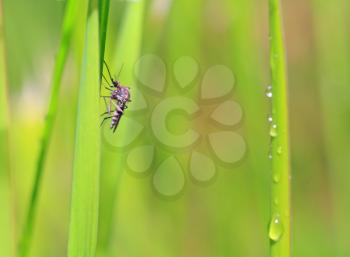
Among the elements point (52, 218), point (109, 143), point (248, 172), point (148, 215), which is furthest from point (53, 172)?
point (109, 143)

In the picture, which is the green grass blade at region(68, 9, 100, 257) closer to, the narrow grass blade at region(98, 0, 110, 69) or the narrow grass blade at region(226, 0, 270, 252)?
the narrow grass blade at region(98, 0, 110, 69)

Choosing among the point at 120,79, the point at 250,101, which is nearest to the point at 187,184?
the point at 250,101

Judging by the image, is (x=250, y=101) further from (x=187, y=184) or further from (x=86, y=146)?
(x=86, y=146)

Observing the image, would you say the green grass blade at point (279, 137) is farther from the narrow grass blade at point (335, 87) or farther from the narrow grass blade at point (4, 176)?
the narrow grass blade at point (335, 87)

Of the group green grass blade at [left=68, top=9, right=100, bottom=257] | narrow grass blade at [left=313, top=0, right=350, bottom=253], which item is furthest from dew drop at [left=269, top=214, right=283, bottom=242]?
narrow grass blade at [left=313, top=0, right=350, bottom=253]

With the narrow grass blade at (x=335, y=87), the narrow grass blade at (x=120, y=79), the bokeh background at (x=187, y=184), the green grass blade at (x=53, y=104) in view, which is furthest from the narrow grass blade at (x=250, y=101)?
the green grass blade at (x=53, y=104)

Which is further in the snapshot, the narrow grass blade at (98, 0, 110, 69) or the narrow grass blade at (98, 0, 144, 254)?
the narrow grass blade at (98, 0, 144, 254)

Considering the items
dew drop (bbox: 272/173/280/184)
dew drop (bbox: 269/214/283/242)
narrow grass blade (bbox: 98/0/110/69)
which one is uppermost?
narrow grass blade (bbox: 98/0/110/69)
